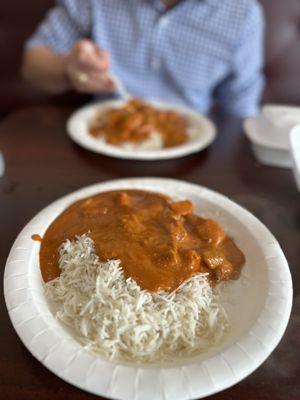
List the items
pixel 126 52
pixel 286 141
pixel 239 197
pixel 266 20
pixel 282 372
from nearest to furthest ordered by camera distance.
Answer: pixel 282 372
pixel 239 197
pixel 286 141
pixel 126 52
pixel 266 20

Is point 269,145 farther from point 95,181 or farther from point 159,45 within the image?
point 159,45

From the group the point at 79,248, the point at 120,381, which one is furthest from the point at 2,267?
the point at 120,381

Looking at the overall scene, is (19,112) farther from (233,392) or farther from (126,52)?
(233,392)

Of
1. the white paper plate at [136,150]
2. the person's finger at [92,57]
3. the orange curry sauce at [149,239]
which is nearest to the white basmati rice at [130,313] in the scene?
the orange curry sauce at [149,239]

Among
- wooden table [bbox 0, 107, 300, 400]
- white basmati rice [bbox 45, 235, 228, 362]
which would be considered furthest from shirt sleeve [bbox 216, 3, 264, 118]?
white basmati rice [bbox 45, 235, 228, 362]

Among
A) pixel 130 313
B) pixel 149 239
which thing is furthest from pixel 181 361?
pixel 149 239

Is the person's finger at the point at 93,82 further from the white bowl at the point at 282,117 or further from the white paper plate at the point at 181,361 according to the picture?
the white paper plate at the point at 181,361
